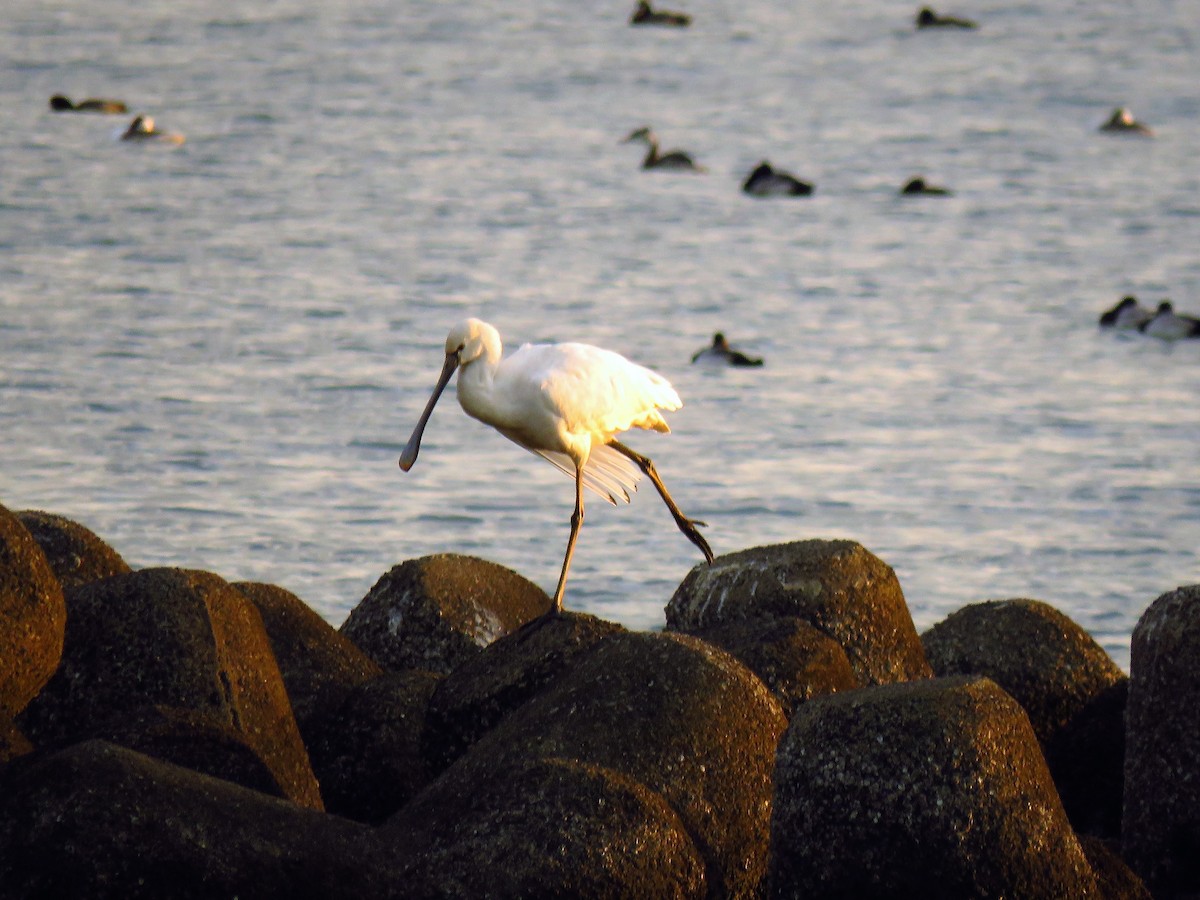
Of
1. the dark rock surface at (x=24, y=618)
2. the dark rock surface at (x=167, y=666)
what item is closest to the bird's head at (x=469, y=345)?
the dark rock surface at (x=167, y=666)

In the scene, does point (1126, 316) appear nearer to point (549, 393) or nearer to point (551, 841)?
point (549, 393)

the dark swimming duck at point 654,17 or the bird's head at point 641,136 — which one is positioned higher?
the bird's head at point 641,136

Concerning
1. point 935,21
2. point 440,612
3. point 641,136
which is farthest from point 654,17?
point 440,612

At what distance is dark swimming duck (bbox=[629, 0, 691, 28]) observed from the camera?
45750 mm

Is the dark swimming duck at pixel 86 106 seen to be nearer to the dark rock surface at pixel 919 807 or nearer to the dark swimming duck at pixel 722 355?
the dark swimming duck at pixel 722 355

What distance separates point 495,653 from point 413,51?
116 ft

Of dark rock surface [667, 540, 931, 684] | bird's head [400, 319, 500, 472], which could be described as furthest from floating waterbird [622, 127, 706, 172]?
dark rock surface [667, 540, 931, 684]

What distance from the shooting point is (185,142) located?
32.8 meters

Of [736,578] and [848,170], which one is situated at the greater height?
[736,578]

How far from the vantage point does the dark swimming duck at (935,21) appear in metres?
45.0

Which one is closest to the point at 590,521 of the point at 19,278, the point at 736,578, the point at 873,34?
the point at 736,578

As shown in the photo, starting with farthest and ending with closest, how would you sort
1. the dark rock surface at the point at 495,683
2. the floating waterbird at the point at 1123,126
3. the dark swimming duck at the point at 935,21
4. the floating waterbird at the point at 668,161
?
the dark swimming duck at the point at 935,21
the floating waterbird at the point at 1123,126
the floating waterbird at the point at 668,161
the dark rock surface at the point at 495,683

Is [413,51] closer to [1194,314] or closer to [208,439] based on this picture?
[1194,314]

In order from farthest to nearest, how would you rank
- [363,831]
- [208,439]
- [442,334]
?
[442,334], [208,439], [363,831]
